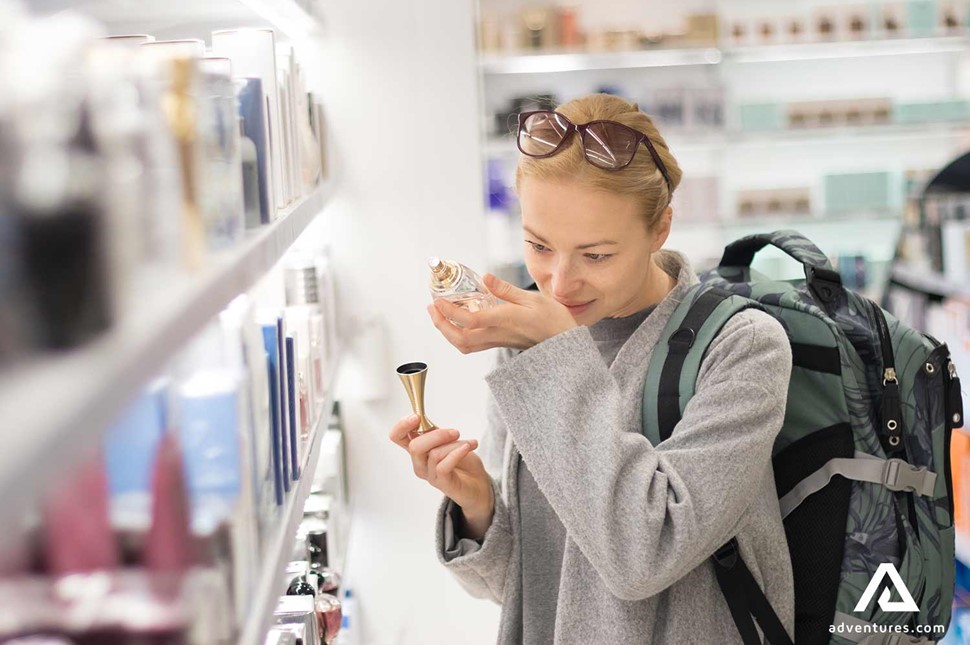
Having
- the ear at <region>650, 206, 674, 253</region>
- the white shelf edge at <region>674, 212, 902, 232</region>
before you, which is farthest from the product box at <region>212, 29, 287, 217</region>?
the white shelf edge at <region>674, 212, 902, 232</region>

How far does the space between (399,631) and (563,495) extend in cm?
190

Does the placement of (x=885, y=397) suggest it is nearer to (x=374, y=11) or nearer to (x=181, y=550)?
(x=181, y=550)

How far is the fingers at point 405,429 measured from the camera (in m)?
1.52

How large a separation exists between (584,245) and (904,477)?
66cm

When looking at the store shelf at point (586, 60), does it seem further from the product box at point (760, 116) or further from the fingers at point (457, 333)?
the fingers at point (457, 333)

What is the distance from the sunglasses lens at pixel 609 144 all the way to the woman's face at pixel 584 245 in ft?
0.15

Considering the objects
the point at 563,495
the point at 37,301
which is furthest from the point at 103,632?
the point at 563,495

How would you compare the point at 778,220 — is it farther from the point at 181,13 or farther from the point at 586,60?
the point at 181,13

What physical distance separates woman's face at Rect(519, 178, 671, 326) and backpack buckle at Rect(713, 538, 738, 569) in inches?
15.3

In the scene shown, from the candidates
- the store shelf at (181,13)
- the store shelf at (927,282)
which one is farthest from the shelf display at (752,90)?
the store shelf at (181,13)

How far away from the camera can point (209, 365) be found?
3.11ft

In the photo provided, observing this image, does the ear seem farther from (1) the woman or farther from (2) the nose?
(2) the nose

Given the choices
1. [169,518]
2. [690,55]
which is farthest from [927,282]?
[169,518]

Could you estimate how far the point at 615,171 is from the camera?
58.8 inches
